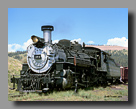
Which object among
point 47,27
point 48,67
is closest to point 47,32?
point 47,27

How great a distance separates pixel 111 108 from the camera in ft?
28.0

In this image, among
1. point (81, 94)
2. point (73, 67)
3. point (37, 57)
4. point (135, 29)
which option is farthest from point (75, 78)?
point (135, 29)

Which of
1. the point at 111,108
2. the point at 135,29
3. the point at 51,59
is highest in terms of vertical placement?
the point at 135,29

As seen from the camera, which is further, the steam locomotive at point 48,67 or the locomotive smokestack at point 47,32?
the locomotive smokestack at point 47,32

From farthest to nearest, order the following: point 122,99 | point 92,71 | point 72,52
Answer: point 92,71
point 72,52
point 122,99

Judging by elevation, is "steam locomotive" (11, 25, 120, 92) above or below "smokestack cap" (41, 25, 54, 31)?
below

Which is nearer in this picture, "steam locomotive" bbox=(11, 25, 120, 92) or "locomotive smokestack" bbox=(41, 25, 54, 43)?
"steam locomotive" bbox=(11, 25, 120, 92)

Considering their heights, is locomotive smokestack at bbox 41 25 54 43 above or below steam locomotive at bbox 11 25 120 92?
above

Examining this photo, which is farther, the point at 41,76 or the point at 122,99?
the point at 41,76

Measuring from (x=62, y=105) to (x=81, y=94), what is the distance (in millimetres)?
1578

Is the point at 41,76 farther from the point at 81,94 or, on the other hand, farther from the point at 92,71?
the point at 92,71

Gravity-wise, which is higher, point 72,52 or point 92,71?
point 72,52

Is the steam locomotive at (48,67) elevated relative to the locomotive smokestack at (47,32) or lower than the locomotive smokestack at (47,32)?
lower

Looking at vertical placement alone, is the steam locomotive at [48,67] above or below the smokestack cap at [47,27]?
below
